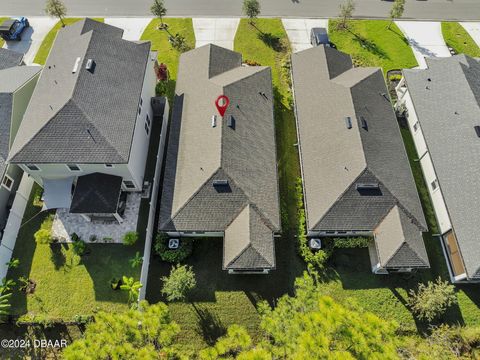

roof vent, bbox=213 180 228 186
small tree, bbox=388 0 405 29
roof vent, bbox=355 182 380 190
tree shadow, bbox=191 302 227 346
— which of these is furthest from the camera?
small tree, bbox=388 0 405 29

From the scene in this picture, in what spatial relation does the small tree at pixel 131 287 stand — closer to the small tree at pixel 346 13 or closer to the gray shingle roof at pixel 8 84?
the gray shingle roof at pixel 8 84

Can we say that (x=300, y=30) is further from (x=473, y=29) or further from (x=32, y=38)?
(x=32, y=38)

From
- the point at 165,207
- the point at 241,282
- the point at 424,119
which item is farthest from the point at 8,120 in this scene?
the point at 424,119

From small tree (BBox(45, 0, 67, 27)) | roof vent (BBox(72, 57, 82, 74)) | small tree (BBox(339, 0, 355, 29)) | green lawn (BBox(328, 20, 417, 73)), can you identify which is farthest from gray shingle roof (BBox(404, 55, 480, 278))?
small tree (BBox(45, 0, 67, 27))

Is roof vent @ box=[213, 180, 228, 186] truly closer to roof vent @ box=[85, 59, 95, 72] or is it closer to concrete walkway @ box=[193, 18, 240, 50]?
roof vent @ box=[85, 59, 95, 72]

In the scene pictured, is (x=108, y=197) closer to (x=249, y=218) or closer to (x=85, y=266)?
(x=85, y=266)
